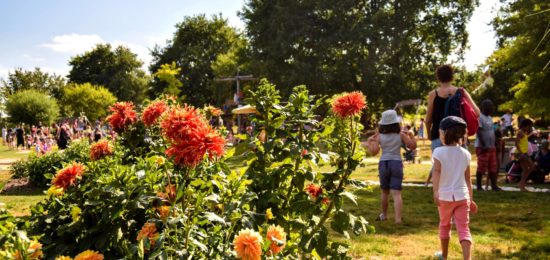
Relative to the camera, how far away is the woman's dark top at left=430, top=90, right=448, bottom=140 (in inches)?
195

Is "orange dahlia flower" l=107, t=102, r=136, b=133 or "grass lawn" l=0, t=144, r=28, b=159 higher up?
"orange dahlia flower" l=107, t=102, r=136, b=133

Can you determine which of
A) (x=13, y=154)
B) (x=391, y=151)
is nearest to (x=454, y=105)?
(x=391, y=151)

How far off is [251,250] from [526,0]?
11507 mm

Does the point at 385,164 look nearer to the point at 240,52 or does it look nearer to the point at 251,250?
the point at 251,250

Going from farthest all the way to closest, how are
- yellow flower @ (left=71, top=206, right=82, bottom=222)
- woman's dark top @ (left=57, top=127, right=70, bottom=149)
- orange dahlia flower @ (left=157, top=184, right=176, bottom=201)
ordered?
woman's dark top @ (left=57, top=127, right=70, bottom=149) < yellow flower @ (left=71, top=206, right=82, bottom=222) < orange dahlia flower @ (left=157, top=184, right=176, bottom=201)

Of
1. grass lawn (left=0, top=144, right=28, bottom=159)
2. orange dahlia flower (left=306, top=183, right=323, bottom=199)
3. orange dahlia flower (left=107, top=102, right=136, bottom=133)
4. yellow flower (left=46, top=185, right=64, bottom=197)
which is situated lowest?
grass lawn (left=0, top=144, right=28, bottom=159)

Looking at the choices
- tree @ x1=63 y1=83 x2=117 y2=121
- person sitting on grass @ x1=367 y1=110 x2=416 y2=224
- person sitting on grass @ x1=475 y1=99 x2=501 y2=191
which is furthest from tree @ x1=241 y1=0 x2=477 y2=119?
tree @ x1=63 y1=83 x2=117 y2=121

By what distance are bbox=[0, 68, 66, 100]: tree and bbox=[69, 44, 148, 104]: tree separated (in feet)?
8.78

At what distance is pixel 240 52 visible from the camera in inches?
1452

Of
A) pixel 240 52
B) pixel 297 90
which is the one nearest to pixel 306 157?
pixel 297 90

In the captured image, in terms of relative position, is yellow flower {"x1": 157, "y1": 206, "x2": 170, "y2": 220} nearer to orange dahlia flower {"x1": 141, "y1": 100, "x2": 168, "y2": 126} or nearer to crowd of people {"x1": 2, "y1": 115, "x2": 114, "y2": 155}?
orange dahlia flower {"x1": 141, "y1": 100, "x2": 168, "y2": 126}

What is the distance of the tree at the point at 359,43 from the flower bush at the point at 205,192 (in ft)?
88.3

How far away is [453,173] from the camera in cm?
400

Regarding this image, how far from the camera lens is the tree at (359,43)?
29.6 metres
